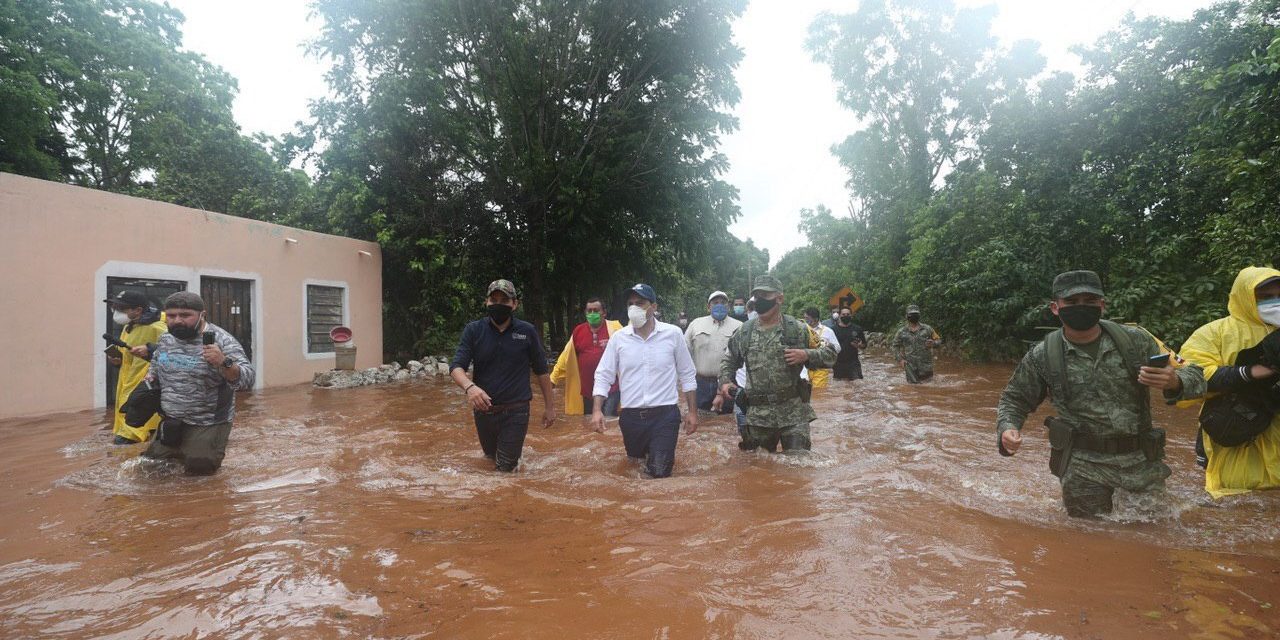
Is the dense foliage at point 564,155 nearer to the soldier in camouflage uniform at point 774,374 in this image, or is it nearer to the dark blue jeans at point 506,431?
the soldier in camouflage uniform at point 774,374

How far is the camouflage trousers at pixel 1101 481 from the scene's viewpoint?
345 cm

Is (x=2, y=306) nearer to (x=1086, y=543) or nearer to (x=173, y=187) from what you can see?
(x=173, y=187)

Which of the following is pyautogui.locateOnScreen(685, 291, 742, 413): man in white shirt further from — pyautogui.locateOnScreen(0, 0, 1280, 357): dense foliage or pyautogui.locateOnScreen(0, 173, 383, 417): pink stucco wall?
pyautogui.locateOnScreen(0, 173, 383, 417): pink stucco wall

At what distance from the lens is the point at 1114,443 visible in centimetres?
344

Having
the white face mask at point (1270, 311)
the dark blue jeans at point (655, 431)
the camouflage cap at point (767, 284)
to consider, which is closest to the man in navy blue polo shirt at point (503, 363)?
the dark blue jeans at point (655, 431)

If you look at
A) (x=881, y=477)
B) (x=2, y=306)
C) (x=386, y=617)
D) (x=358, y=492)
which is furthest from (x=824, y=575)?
(x=2, y=306)

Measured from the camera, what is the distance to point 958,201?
55.1 ft

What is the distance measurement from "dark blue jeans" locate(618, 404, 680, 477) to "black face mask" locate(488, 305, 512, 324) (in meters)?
1.19

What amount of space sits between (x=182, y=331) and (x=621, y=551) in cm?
370

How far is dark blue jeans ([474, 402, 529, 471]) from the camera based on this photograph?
514 centimetres

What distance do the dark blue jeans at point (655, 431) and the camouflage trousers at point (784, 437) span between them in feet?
2.20

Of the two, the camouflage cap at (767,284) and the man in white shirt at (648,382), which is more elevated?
the camouflage cap at (767,284)

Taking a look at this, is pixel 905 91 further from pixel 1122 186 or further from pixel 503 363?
pixel 503 363

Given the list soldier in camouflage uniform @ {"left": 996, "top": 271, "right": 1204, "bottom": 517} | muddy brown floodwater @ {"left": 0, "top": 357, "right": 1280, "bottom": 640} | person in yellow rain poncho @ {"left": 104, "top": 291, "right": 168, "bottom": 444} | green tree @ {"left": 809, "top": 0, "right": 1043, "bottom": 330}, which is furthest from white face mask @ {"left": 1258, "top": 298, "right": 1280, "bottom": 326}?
green tree @ {"left": 809, "top": 0, "right": 1043, "bottom": 330}
